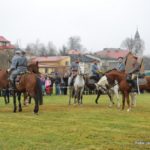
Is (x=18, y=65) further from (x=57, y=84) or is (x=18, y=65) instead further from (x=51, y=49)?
(x=51, y=49)

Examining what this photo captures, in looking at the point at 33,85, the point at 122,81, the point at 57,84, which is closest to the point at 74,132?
the point at 33,85

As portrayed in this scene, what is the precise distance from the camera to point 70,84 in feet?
78.7

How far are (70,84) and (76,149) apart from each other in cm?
1383

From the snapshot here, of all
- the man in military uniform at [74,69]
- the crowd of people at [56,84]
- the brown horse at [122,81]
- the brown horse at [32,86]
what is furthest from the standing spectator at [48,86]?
the brown horse at [32,86]

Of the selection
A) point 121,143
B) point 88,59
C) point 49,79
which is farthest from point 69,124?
point 88,59

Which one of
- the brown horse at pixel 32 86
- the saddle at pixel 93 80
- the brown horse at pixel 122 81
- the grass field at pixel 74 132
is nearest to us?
the grass field at pixel 74 132

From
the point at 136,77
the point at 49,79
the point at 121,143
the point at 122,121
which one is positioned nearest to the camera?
the point at 121,143

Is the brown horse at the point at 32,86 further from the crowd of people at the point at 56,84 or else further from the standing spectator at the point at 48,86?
the crowd of people at the point at 56,84

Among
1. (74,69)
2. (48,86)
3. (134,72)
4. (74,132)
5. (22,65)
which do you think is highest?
(22,65)

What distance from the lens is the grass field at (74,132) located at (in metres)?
10.7

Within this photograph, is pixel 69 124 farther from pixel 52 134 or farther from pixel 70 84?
pixel 70 84

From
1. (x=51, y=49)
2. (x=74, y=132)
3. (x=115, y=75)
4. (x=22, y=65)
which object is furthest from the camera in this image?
(x=51, y=49)

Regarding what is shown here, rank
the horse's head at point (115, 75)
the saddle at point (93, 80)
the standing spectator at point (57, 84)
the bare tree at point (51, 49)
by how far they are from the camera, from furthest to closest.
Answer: the bare tree at point (51, 49) < the standing spectator at point (57, 84) < the saddle at point (93, 80) < the horse's head at point (115, 75)

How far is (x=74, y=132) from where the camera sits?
41.9 ft
